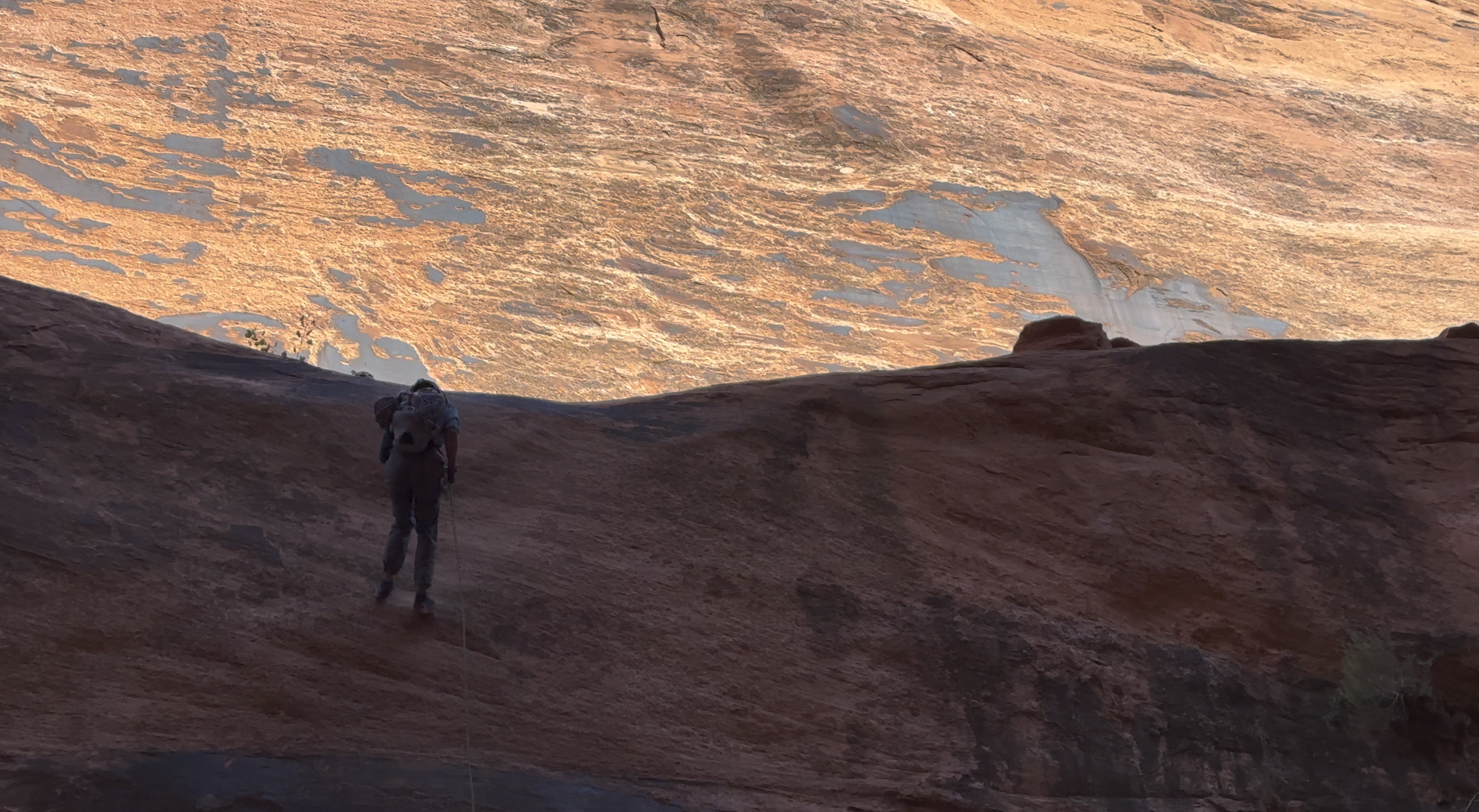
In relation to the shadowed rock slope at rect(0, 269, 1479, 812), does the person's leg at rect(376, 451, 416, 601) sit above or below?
above

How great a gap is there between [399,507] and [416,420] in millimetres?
445

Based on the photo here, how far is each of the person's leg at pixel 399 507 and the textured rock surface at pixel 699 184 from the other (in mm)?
13316

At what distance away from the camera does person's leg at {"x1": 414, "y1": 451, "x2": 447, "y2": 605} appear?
609 centimetres

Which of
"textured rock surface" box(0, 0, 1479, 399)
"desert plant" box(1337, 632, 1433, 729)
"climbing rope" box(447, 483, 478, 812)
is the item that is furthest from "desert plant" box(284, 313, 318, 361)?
"desert plant" box(1337, 632, 1433, 729)

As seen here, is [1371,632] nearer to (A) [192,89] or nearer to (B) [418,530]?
(B) [418,530]

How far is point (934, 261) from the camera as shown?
82.2 feet

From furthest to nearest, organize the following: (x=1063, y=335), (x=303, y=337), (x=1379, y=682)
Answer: (x=303, y=337) → (x=1063, y=335) → (x=1379, y=682)

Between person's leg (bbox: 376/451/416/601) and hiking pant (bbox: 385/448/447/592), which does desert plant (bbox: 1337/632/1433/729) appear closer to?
hiking pant (bbox: 385/448/447/592)

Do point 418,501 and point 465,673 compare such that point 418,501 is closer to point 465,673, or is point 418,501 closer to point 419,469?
point 419,469

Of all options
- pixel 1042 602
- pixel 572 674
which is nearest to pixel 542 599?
pixel 572 674

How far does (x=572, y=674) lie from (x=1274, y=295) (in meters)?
24.2

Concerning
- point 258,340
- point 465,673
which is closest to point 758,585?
point 465,673

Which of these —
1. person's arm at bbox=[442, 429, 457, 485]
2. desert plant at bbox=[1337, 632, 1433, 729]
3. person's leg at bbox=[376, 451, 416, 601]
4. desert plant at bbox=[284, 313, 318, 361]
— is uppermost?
person's arm at bbox=[442, 429, 457, 485]

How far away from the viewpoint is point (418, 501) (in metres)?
6.12
